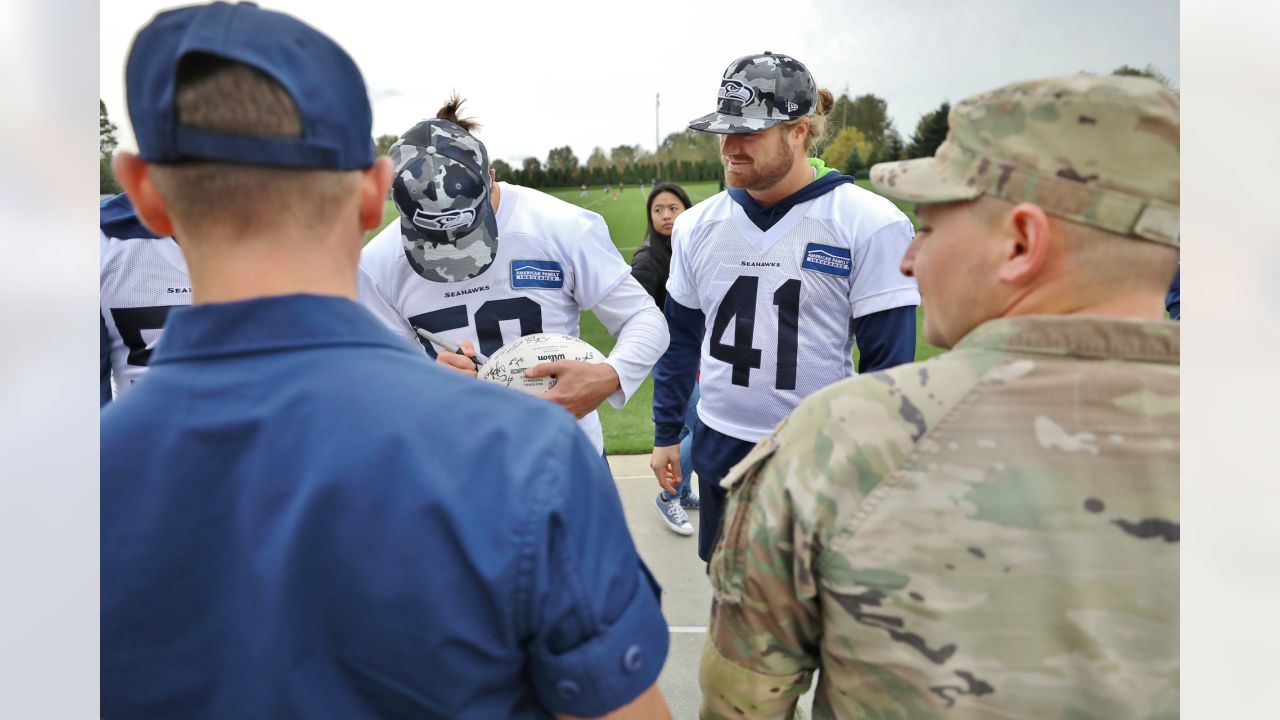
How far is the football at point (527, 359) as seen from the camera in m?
2.14

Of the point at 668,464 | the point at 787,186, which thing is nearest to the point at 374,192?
the point at 787,186

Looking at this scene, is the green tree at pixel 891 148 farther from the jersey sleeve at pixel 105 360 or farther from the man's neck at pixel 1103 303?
the jersey sleeve at pixel 105 360

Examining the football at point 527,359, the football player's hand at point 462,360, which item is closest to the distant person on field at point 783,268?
the football at point 527,359

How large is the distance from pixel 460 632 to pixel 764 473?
0.47 m

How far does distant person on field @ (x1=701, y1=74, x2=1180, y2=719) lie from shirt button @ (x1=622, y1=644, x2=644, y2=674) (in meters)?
Answer: 0.25

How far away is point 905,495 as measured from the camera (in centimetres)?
100

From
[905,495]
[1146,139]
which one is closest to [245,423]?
[905,495]

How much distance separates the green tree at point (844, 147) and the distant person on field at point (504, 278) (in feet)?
3.77

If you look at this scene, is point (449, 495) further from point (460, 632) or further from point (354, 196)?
point (354, 196)

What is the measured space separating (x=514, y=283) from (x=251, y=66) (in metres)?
1.72

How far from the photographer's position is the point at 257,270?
0.85m

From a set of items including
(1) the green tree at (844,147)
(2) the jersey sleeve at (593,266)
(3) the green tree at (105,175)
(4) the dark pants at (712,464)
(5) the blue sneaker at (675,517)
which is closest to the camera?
(3) the green tree at (105,175)

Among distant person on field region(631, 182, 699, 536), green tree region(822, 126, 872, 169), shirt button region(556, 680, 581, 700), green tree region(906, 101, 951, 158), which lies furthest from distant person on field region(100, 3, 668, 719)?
distant person on field region(631, 182, 699, 536)

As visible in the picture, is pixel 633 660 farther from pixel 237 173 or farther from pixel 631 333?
pixel 631 333
